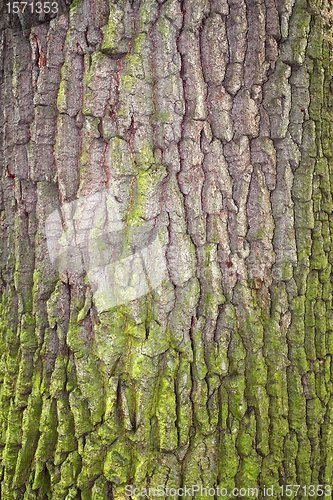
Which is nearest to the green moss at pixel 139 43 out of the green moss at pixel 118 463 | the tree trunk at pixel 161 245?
the tree trunk at pixel 161 245

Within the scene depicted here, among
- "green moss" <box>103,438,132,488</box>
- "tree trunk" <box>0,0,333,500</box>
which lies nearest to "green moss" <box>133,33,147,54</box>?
"tree trunk" <box>0,0,333,500</box>

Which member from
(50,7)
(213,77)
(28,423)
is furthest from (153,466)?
(50,7)

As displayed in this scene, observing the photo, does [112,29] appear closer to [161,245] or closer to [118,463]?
[161,245]

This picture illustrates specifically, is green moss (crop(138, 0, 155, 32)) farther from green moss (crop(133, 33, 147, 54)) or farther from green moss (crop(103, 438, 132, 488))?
green moss (crop(103, 438, 132, 488))

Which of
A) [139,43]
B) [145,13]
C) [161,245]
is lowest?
[161,245]

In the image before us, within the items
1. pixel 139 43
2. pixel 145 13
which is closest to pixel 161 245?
pixel 139 43

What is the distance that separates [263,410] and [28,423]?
955mm

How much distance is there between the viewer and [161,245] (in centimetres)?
134

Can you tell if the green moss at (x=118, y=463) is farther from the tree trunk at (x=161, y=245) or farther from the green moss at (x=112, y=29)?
the green moss at (x=112, y=29)

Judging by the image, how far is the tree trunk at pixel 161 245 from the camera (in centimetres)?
133

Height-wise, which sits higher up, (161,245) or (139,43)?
(139,43)

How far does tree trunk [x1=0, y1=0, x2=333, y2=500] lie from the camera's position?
4.35ft

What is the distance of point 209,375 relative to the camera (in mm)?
1399

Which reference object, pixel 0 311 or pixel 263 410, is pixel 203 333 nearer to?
pixel 263 410
